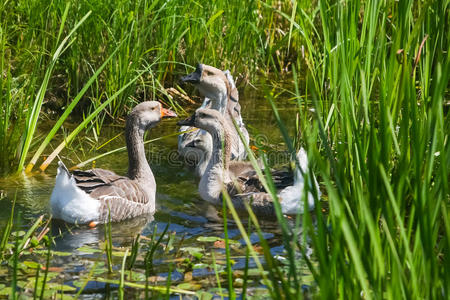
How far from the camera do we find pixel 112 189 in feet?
21.2

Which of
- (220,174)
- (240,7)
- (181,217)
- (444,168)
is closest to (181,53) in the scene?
(240,7)

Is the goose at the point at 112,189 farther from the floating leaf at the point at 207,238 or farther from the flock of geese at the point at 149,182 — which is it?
the floating leaf at the point at 207,238

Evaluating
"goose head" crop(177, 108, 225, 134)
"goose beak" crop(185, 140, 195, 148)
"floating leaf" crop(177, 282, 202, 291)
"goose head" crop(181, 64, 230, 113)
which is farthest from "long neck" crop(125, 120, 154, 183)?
"floating leaf" crop(177, 282, 202, 291)

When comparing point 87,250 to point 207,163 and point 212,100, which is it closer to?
point 207,163

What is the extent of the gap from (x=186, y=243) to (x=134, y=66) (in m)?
3.31

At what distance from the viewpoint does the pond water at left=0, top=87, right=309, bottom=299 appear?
15.8 feet

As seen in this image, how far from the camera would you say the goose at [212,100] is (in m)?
8.29

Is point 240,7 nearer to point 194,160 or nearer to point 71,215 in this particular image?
point 194,160

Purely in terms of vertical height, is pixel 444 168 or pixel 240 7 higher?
pixel 240 7

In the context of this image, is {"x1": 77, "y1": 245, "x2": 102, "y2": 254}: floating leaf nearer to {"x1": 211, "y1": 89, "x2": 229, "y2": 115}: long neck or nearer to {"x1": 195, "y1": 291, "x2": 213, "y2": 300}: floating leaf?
{"x1": 195, "y1": 291, "x2": 213, "y2": 300}: floating leaf

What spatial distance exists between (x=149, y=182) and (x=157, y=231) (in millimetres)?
813

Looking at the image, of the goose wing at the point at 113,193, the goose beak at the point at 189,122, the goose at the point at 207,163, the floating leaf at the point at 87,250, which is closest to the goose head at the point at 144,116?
the goose beak at the point at 189,122

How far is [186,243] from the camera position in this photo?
5777 millimetres

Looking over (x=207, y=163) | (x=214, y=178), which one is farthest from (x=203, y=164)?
(x=214, y=178)
